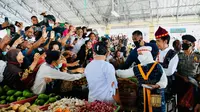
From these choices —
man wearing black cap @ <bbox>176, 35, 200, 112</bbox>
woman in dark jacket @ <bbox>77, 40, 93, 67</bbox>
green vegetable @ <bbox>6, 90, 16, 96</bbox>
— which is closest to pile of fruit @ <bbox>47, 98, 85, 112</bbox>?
green vegetable @ <bbox>6, 90, 16, 96</bbox>

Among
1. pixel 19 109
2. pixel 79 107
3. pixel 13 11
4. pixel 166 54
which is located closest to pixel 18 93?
pixel 19 109

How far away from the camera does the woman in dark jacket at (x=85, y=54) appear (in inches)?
144

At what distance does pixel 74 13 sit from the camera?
13602 millimetres

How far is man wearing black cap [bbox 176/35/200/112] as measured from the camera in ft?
9.73

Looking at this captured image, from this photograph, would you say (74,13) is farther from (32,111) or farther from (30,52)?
(32,111)

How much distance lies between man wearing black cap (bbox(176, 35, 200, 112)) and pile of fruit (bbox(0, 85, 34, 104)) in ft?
7.61

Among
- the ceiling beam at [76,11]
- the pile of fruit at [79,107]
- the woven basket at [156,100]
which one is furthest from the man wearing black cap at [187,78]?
the ceiling beam at [76,11]

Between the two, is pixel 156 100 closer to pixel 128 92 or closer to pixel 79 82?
pixel 128 92

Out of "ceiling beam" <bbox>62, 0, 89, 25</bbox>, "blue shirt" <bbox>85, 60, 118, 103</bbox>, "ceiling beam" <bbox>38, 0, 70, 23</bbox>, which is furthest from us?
"ceiling beam" <bbox>38, 0, 70, 23</bbox>

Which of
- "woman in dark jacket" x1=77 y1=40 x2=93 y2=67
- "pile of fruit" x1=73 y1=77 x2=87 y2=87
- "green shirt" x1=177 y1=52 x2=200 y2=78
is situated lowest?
"pile of fruit" x1=73 y1=77 x2=87 y2=87

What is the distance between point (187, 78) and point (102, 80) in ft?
5.64

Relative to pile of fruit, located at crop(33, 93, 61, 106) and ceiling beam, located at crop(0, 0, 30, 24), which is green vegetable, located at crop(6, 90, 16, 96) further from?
ceiling beam, located at crop(0, 0, 30, 24)

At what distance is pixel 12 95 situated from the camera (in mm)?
2354

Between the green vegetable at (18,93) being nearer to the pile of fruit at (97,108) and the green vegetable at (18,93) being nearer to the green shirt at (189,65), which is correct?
the pile of fruit at (97,108)
